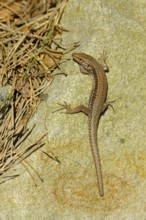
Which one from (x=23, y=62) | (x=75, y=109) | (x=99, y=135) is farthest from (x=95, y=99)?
(x=23, y=62)

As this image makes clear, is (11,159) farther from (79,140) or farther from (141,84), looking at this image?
(141,84)

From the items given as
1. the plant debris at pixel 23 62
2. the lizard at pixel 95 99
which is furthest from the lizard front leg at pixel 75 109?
the plant debris at pixel 23 62

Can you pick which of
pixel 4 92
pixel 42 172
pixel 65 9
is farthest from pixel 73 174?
pixel 65 9

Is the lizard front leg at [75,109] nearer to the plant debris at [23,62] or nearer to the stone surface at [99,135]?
the stone surface at [99,135]

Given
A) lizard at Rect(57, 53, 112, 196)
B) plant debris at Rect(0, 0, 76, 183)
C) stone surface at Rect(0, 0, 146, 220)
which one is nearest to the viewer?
stone surface at Rect(0, 0, 146, 220)

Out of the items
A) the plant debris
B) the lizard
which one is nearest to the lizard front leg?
the lizard

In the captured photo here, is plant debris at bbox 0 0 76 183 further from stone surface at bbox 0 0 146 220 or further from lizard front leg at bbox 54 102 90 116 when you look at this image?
lizard front leg at bbox 54 102 90 116
